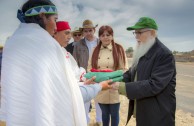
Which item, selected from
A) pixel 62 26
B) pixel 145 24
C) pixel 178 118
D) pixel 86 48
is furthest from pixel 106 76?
pixel 178 118

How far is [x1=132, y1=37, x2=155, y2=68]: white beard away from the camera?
Answer: 339cm

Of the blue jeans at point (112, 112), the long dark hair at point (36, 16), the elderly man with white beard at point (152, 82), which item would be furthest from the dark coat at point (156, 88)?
the long dark hair at point (36, 16)

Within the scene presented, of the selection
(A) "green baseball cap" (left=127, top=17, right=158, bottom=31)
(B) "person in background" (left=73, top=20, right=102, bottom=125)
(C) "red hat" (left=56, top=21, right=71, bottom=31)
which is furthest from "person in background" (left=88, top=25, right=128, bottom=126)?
(A) "green baseball cap" (left=127, top=17, right=158, bottom=31)

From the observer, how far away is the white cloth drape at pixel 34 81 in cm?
206

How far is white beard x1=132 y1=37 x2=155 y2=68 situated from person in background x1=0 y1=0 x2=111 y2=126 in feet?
4.74

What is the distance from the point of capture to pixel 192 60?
29578 millimetres

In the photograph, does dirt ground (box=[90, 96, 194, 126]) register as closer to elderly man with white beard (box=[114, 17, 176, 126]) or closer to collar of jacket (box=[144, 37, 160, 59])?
elderly man with white beard (box=[114, 17, 176, 126])

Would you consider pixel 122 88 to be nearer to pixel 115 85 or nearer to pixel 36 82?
pixel 115 85

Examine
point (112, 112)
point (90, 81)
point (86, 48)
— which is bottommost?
point (112, 112)

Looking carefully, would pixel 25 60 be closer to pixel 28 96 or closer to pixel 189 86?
pixel 28 96

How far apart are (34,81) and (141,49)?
1773mm

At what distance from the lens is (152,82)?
320 centimetres

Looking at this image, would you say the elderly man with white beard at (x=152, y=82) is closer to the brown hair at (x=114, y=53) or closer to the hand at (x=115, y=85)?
the hand at (x=115, y=85)

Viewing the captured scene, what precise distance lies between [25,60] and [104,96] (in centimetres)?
277
